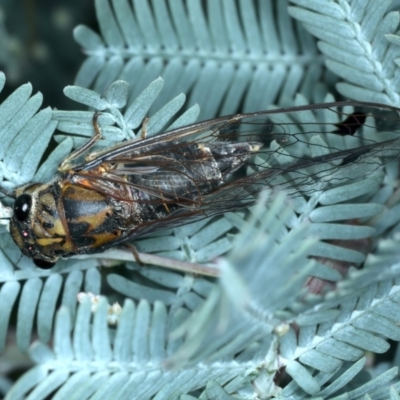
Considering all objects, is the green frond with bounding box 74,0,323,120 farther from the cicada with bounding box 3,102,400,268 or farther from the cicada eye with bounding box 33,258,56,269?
the cicada eye with bounding box 33,258,56,269

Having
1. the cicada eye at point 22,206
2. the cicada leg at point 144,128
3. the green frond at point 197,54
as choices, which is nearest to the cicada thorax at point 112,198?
the cicada eye at point 22,206

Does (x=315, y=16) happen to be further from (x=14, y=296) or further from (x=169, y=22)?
(x=14, y=296)

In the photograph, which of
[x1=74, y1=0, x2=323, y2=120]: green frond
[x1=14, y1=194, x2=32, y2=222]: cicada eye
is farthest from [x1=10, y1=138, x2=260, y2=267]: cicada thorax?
[x1=74, y1=0, x2=323, y2=120]: green frond

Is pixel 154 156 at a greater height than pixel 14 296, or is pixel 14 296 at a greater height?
pixel 154 156

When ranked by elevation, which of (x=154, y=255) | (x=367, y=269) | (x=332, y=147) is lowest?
(x=154, y=255)

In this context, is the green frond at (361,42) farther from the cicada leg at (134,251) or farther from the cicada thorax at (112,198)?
the cicada leg at (134,251)

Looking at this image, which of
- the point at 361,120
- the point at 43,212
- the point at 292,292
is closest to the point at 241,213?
the point at 361,120
